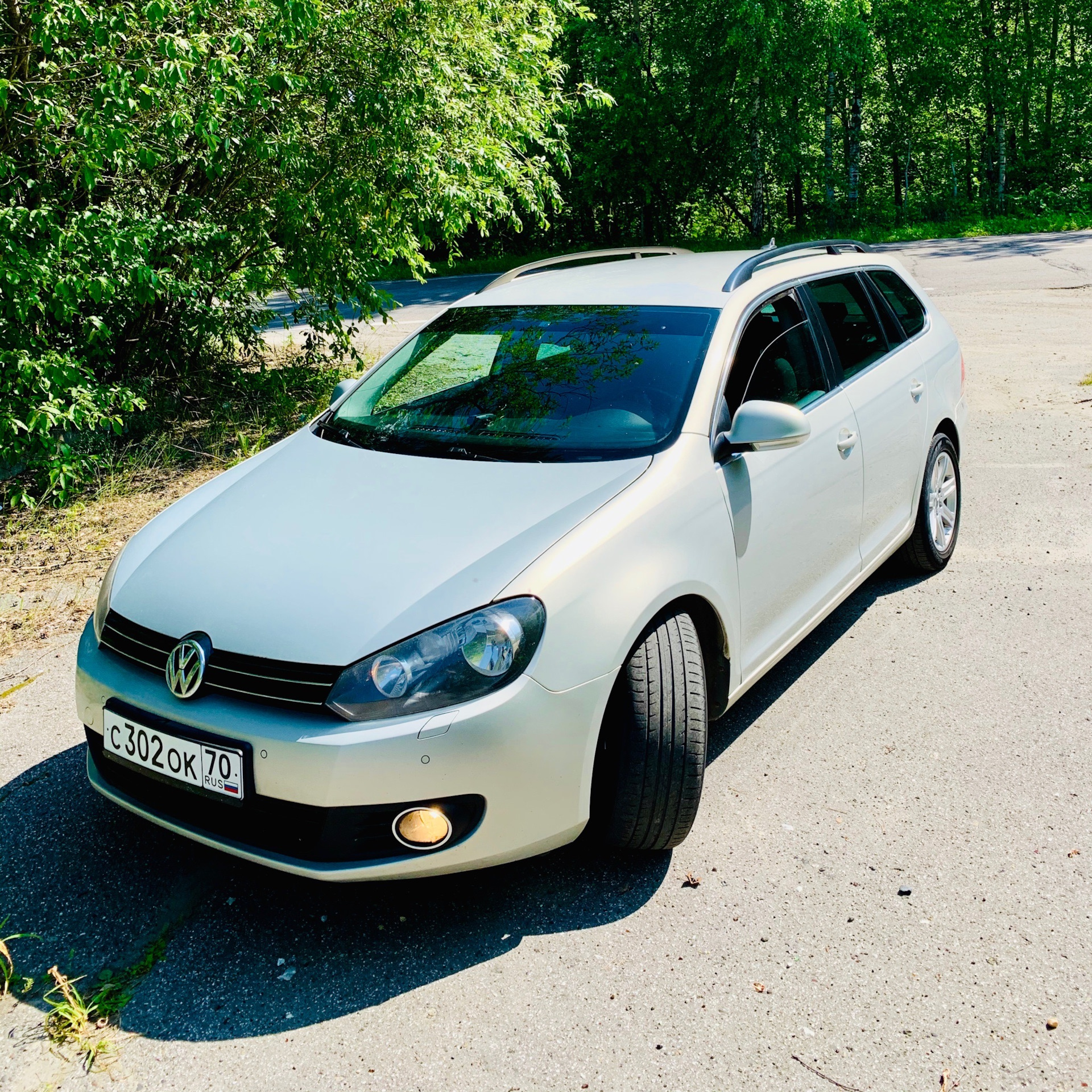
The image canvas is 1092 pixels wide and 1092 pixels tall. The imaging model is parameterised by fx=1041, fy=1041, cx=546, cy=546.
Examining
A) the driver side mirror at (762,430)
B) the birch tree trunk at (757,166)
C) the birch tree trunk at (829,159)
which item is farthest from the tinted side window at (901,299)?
the birch tree trunk at (829,159)

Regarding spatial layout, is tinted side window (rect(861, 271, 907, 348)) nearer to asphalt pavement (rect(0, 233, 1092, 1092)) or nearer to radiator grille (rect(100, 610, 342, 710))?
asphalt pavement (rect(0, 233, 1092, 1092))

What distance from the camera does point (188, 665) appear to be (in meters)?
2.64

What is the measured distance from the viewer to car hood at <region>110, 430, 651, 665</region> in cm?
259

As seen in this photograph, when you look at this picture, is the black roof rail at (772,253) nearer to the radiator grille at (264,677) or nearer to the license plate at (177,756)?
the radiator grille at (264,677)

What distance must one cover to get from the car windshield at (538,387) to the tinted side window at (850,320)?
2.58 feet

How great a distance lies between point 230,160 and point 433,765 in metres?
6.57

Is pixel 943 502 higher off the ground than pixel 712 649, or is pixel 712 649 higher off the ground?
pixel 712 649

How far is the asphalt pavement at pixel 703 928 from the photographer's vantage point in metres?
2.33

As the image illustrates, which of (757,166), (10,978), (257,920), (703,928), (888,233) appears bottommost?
(888,233)

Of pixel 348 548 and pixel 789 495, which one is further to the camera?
pixel 789 495

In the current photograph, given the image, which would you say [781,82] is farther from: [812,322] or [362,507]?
[362,507]

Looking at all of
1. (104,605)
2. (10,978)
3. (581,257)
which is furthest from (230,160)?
(10,978)

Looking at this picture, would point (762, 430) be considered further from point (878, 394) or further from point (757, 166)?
point (757, 166)

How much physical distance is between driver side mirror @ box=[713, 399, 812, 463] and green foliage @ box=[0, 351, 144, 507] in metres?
4.47
